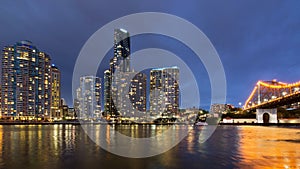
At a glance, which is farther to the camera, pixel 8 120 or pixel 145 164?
pixel 8 120

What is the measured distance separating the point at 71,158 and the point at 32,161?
2618mm

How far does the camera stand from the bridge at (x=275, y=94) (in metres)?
89.4

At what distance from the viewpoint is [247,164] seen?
1748cm

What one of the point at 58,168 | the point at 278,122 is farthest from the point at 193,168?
the point at 278,122

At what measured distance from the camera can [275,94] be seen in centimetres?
12606

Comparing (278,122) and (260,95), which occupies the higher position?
(260,95)

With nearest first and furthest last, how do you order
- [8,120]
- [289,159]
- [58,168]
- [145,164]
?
[58,168]
[145,164]
[289,159]
[8,120]

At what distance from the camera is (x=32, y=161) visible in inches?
754

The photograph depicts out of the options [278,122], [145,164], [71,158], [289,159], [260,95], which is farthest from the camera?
[260,95]

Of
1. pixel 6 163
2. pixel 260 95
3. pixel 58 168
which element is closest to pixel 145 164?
pixel 58 168

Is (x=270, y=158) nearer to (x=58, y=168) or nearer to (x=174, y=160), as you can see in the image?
(x=174, y=160)

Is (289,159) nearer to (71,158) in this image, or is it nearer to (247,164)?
(247,164)

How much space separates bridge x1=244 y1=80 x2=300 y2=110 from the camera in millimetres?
A: 89450

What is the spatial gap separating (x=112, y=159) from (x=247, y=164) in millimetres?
8978
